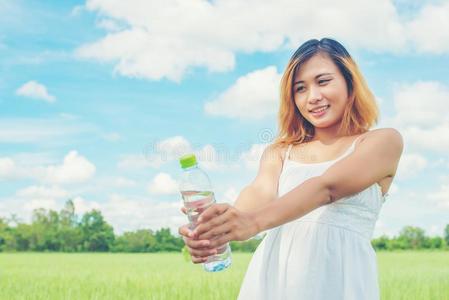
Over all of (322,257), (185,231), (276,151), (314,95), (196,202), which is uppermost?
(314,95)

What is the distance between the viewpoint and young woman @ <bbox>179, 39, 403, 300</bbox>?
237 cm

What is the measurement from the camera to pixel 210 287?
19.0ft

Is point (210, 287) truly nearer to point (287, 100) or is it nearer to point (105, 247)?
point (287, 100)

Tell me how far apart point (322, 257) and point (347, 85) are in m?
0.83

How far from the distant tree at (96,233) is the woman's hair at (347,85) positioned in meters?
15.0

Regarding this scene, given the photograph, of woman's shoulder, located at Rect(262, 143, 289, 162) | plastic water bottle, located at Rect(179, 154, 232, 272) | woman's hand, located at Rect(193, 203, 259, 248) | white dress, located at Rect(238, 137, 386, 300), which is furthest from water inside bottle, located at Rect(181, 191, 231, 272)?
woman's shoulder, located at Rect(262, 143, 289, 162)

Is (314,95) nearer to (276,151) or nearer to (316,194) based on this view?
(276,151)

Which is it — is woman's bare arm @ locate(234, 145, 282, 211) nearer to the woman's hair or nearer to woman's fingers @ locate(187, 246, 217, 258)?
the woman's hair

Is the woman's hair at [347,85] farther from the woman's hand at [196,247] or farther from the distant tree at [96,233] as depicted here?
the distant tree at [96,233]

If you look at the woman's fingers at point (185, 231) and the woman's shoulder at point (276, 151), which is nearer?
the woman's fingers at point (185, 231)

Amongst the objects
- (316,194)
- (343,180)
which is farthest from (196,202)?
(343,180)

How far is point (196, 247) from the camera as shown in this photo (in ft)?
7.57

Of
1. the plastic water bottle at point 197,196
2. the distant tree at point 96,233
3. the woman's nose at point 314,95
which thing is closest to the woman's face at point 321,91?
the woman's nose at point 314,95

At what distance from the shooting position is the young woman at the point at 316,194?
237 cm
